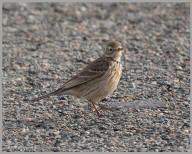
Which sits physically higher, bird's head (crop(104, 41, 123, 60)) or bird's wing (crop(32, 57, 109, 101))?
bird's head (crop(104, 41, 123, 60))

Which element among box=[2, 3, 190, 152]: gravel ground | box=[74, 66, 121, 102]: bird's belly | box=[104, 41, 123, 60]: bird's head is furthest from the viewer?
box=[104, 41, 123, 60]: bird's head

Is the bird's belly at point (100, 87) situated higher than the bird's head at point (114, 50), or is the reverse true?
the bird's head at point (114, 50)

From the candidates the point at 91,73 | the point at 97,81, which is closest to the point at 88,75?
the point at 91,73

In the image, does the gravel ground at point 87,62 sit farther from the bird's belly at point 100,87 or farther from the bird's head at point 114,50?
the bird's head at point 114,50

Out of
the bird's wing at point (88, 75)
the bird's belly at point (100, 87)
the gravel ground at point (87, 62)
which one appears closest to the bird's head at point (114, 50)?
the bird's wing at point (88, 75)

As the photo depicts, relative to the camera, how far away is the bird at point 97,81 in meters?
9.20

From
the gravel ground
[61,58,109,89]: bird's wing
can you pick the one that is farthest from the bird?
the gravel ground

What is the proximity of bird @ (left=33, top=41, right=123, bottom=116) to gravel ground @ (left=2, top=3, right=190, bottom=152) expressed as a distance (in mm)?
409

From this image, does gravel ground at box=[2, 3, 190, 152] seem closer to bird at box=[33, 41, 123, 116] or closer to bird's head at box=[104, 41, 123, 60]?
bird at box=[33, 41, 123, 116]

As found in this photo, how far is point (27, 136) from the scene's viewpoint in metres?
8.40

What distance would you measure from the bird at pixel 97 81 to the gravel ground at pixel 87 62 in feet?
1.34

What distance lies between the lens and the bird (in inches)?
362

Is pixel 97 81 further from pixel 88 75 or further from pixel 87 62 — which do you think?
pixel 87 62

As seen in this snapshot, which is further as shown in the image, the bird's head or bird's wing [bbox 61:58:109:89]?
the bird's head
